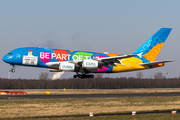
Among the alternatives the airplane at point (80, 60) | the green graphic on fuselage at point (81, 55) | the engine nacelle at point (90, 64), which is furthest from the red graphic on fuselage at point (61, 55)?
the engine nacelle at point (90, 64)

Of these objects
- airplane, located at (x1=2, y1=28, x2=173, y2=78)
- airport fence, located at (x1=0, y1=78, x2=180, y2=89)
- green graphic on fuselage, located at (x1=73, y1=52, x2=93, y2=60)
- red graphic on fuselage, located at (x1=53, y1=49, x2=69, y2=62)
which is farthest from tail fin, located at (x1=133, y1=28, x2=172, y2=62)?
airport fence, located at (x1=0, y1=78, x2=180, y2=89)

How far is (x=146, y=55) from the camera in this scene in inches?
2180

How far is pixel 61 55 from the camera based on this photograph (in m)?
48.6

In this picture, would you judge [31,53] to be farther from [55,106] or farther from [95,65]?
[55,106]

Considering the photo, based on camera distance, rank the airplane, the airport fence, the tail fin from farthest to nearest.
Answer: the airport fence < the tail fin < the airplane

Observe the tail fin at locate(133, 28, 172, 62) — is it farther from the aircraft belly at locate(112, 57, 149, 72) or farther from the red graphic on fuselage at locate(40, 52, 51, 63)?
the red graphic on fuselage at locate(40, 52, 51, 63)

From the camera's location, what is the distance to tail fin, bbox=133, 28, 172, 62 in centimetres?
5558

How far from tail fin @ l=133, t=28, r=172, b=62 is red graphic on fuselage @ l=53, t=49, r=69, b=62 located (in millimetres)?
14948

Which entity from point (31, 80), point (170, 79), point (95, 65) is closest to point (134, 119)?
point (95, 65)

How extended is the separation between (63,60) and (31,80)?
42.2 m

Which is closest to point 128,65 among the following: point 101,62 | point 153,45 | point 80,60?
point 101,62

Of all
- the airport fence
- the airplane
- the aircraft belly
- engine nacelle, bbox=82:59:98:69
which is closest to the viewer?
the airplane

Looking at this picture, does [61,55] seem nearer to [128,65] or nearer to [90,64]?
[90,64]

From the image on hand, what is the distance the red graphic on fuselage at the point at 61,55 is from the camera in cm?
4813
